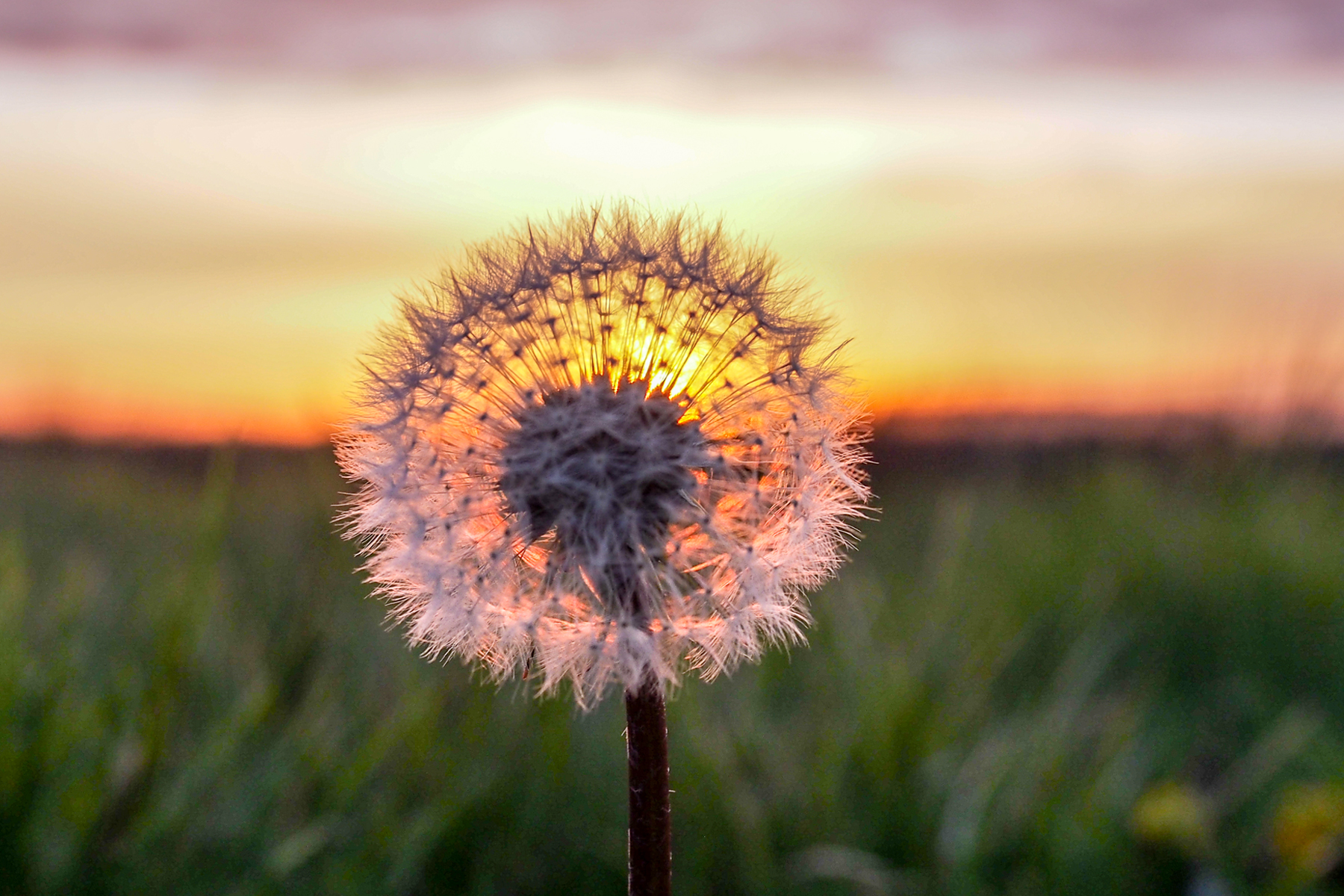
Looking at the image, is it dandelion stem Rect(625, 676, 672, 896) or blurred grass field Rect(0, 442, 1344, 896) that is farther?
blurred grass field Rect(0, 442, 1344, 896)

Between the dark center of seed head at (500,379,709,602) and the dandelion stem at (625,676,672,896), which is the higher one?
the dark center of seed head at (500,379,709,602)

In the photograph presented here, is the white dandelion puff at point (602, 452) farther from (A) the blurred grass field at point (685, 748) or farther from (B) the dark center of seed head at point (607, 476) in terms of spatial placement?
(A) the blurred grass field at point (685, 748)

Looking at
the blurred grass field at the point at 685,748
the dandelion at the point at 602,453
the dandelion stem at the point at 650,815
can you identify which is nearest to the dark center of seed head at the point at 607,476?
the dandelion at the point at 602,453

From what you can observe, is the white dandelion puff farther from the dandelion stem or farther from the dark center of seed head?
the dandelion stem

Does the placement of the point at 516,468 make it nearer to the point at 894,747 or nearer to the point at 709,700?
the point at 894,747

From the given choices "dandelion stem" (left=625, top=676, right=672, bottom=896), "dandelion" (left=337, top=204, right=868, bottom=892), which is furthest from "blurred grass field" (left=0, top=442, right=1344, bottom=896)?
"dandelion stem" (left=625, top=676, right=672, bottom=896)

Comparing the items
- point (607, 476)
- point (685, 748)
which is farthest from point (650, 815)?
point (685, 748)

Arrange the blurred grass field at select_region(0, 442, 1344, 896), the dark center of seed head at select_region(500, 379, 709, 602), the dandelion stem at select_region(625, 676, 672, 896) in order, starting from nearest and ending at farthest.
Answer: the dandelion stem at select_region(625, 676, 672, 896)
the dark center of seed head at select_region(500, 379, 709, 602)
the blurred grass field at select_region(0, 442, 1344, 896)
